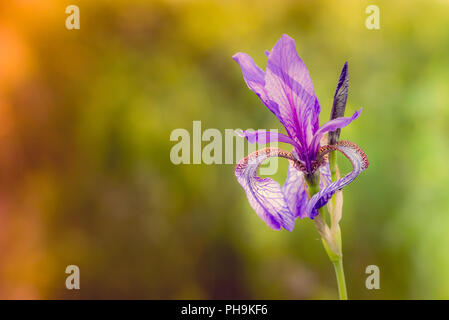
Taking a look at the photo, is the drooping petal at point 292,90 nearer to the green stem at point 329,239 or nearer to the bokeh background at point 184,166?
the green stem at point 329,239

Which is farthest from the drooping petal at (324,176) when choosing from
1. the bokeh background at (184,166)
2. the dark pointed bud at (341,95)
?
the bokeh background at (184,166)

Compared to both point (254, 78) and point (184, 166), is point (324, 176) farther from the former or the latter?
point (184, 166)

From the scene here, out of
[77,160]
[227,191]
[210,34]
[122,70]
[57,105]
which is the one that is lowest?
[227,191]

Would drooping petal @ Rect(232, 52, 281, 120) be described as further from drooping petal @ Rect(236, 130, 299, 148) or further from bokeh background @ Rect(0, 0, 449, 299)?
bokeh background @ Rect(0, 0, 449, 299)

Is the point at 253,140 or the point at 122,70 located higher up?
the point at 122,70

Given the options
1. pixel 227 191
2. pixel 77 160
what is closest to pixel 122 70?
pixel 77 160

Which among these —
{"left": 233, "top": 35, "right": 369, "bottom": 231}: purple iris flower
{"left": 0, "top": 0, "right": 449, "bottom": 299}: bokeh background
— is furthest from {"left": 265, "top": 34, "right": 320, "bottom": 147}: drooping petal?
{"left": 0, "top": 0, "right": 449, "bottom": 299}: bokeh background
